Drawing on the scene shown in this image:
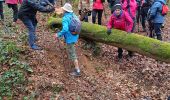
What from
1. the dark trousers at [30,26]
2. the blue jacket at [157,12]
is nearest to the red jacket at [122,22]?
the blue jacket at [157,12]

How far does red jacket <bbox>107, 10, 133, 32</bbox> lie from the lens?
10.2 metres

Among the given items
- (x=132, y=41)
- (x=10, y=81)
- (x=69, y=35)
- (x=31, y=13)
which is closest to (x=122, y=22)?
(x=132, y=41)

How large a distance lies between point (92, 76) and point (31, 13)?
2391mm

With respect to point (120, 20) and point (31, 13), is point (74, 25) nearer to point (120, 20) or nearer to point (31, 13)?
point (31, 13)

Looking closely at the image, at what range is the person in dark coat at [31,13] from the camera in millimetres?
9156

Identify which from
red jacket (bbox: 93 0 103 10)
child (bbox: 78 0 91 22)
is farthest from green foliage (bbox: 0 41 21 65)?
red jacket (bbox: 93 0 103 10)

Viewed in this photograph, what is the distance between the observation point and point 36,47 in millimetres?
9711

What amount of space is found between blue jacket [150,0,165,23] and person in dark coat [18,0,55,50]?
12.9ft

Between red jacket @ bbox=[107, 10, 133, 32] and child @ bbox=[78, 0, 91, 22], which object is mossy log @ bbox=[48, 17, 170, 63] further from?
child @ bbox=[78, 0, 91, 22]

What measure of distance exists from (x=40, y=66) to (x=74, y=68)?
38.4 inches

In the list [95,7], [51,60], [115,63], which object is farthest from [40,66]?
[95,7]

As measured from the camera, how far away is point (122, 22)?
406 inches

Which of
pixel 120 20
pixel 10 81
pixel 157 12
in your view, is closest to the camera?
pixel 10 81

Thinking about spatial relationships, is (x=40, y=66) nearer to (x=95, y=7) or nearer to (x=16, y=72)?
(x=16, y=72)
